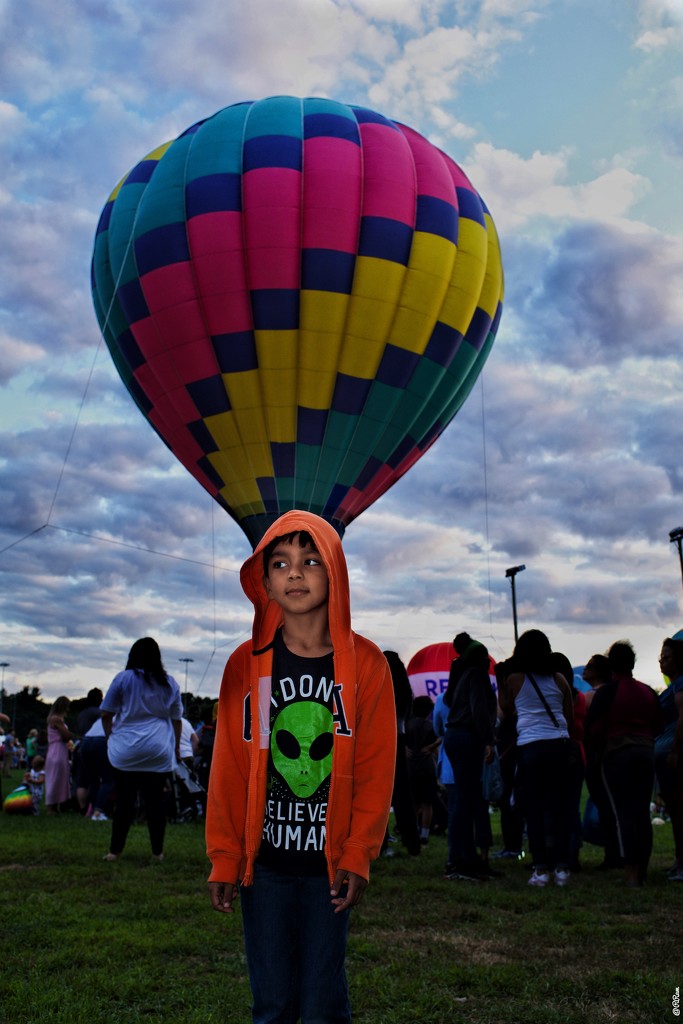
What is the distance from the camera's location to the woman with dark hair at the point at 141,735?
820 centimetres

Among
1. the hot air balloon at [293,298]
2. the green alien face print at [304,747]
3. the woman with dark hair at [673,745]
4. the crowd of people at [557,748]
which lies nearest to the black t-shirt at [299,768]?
the green alien face print at [304,747]

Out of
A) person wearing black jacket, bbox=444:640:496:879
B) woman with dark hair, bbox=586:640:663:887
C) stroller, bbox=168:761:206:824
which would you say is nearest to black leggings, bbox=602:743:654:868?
woman with dark hair, bbox=586:640:663:887

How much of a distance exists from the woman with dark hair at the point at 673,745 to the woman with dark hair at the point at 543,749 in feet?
2.72

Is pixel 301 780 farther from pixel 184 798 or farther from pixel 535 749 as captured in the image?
pixel 184 798

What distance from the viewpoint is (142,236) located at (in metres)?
16.2

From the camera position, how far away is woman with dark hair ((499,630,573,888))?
7617 mm

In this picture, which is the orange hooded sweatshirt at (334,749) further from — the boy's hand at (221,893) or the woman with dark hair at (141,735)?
the woman with dark hair at (141,735)

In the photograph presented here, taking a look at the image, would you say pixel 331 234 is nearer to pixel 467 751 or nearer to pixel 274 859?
pixel 467 751

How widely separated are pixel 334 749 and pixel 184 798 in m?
11.3

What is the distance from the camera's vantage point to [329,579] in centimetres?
303

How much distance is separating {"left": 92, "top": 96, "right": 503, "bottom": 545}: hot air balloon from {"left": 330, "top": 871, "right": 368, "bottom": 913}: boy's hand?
13465 mm

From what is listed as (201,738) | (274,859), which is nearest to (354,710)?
(274,859)

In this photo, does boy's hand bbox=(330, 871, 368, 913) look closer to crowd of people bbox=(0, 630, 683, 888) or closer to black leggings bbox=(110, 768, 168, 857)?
crowd of people bbox=(0, 630, 683, 888)

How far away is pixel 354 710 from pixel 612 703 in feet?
17.8
